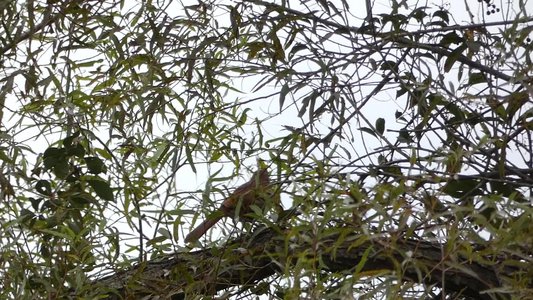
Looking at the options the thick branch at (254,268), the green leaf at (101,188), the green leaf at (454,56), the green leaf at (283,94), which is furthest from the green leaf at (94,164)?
the green leaf at (454,56)

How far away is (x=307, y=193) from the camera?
178 centimetres

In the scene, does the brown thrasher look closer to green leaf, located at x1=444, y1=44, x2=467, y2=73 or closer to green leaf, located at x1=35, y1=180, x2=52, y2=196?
green leaf, located at x1=35, y1=180, x2=52, y2=196

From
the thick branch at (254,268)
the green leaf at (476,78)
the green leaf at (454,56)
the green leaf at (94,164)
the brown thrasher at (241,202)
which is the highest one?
the green leaf at (94,164)

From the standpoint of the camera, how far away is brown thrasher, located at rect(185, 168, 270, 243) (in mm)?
1941

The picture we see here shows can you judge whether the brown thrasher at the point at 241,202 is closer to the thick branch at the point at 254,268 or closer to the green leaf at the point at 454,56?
the thick branch at the point at 254,268

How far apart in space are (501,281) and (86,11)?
904mm

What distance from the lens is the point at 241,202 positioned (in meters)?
1.91

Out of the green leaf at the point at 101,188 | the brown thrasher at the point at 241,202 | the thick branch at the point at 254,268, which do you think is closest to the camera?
the thick branch at the point at 254,268

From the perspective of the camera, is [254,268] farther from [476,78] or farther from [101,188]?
[476,78]

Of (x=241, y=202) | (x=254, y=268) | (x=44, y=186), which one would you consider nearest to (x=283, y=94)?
(x=241, y=202)

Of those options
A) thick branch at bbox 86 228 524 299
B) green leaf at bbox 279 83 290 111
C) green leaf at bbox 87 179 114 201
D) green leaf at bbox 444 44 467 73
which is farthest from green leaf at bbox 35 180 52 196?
green leaf at bbox 444 44 467 73

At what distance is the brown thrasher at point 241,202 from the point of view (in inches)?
76.4

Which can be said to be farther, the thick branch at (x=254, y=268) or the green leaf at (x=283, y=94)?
the green leaf at (x=283, y=94)

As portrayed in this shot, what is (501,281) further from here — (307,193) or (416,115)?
(416,115)
